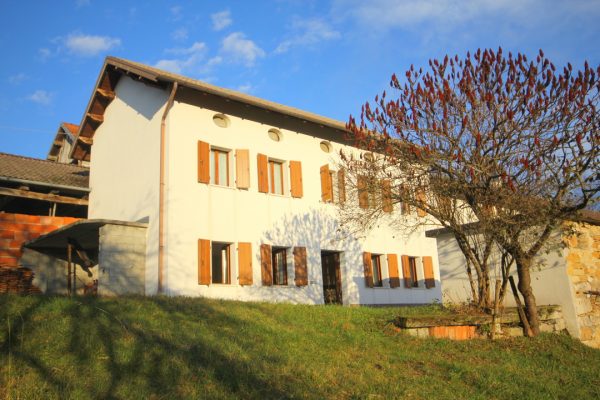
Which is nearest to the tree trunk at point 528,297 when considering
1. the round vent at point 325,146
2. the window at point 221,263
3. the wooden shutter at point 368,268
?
the window at point 221,263

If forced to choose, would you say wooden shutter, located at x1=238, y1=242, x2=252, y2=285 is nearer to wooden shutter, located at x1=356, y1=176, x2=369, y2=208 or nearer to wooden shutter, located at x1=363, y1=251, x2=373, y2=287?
wooden shutter, located at x1=363, y1=251, x2=373, y2=287

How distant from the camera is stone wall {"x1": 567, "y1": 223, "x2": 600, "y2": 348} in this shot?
987 cm

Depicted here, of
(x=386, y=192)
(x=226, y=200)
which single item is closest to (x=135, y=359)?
(x=386, y=192)

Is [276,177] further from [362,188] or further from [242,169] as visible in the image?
[362,188]

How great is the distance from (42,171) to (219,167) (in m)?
6.44

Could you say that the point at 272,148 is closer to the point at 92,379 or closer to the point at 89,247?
the point at 89,247

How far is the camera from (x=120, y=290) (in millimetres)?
13508

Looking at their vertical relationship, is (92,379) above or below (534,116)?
below

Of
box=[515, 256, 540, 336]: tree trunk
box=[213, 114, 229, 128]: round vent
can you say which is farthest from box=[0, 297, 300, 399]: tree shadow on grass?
box=[213, 114, 229, 128]: round vent

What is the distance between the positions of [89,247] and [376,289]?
917 cm

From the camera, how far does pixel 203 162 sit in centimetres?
1486

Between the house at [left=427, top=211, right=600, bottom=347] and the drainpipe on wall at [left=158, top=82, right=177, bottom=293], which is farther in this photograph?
the drainpipe on wall at [left=158, top=82, right=177, bottom=293]

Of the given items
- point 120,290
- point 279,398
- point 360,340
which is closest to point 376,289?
point 120,290

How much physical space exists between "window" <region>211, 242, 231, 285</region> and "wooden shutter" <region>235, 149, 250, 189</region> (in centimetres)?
179
